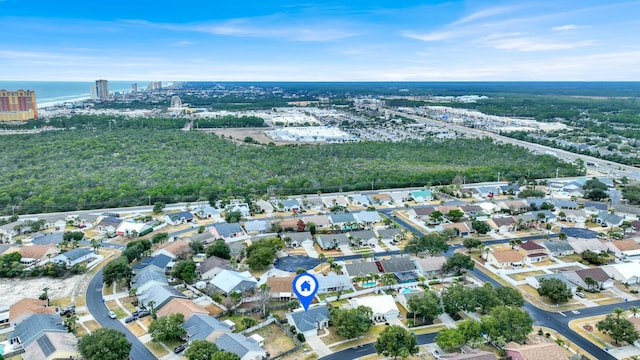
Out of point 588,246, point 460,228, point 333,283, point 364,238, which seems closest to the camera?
point 333,283

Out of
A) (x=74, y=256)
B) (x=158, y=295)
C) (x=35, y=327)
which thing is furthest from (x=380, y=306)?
(x=74, y=256)

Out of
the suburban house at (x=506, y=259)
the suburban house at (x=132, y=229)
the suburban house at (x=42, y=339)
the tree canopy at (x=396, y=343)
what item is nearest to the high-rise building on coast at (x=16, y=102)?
the suburban house at (x=132, y=229)

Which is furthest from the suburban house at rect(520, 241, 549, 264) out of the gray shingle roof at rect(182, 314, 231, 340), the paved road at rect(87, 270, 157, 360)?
the paved road at rect(87, 270, 157, 360)

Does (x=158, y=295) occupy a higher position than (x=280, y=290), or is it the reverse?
(x=158, y=295)

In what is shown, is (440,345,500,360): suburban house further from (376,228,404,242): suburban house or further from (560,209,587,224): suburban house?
(560,209,587,224): suburban house

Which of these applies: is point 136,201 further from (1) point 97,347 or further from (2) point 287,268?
(1) point 97,347

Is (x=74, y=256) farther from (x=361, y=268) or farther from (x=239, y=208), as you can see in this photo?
(x=361, y=268)

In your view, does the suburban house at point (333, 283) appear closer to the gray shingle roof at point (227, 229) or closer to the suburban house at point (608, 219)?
the gray shingle roof at point (227, 229)
